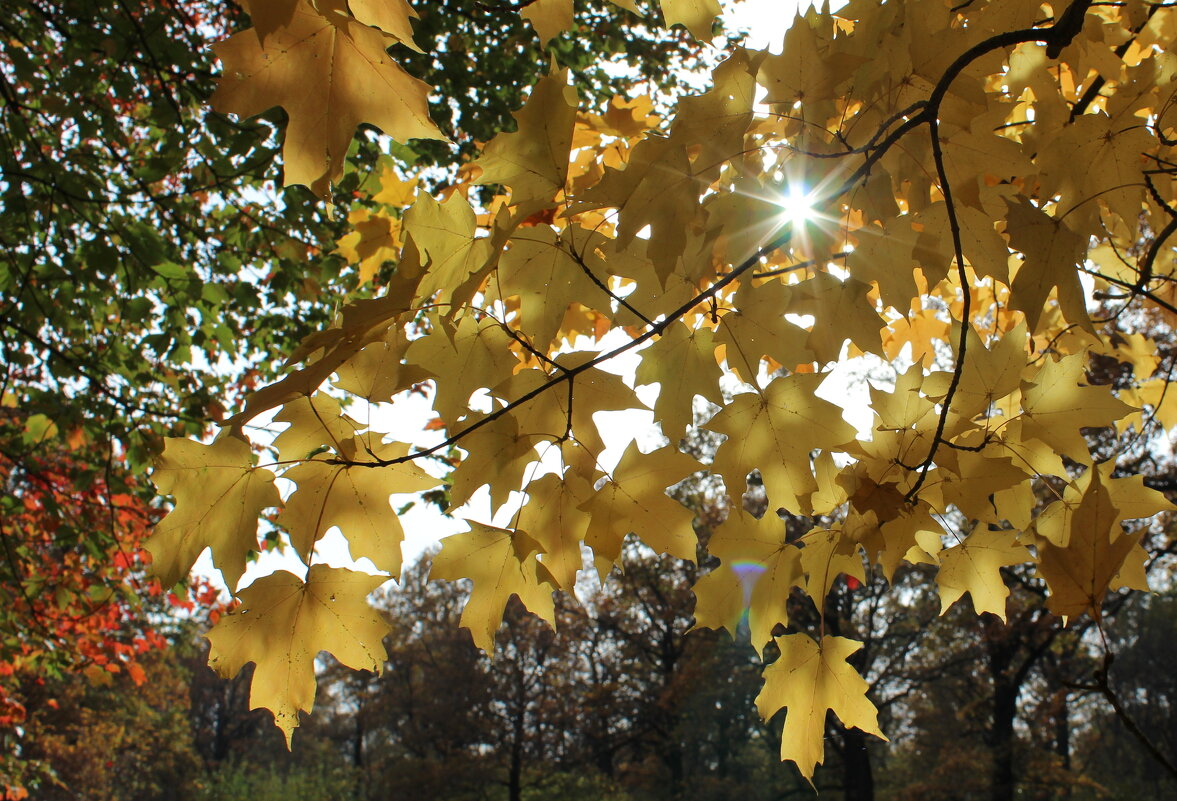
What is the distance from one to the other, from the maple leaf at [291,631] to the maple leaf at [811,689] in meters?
0.71

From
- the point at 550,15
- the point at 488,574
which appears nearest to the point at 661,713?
the point at 488,574

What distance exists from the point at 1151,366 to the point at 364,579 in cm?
248

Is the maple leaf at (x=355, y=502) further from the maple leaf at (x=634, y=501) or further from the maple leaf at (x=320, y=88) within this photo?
the maple leaf at (x=320, y=88)

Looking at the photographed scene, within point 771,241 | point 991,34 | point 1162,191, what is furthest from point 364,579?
point 1162,191

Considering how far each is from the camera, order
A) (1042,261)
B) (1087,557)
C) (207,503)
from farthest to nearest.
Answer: (207,503)
(1042,261)
(1087,557)

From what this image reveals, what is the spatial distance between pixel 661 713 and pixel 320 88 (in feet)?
73.1

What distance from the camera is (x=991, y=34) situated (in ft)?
3.77

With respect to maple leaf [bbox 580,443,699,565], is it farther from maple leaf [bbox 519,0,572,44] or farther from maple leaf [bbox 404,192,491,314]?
maple leaf [bbox 519,0,572,44]

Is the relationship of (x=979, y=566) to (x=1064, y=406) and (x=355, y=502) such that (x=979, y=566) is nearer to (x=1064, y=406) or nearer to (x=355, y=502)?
(x=1064, y=406)

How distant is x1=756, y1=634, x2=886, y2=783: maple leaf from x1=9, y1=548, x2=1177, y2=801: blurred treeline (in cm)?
1257

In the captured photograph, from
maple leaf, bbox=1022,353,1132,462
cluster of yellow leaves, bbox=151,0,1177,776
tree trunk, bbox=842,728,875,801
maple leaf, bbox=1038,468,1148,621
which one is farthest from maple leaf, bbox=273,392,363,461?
tree trunk, bbox=842,728,875,801

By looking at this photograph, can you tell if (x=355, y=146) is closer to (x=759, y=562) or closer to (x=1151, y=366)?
(x=759, y=562)

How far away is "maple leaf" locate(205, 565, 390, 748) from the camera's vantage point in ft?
3.61

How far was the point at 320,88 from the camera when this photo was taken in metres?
0.90
